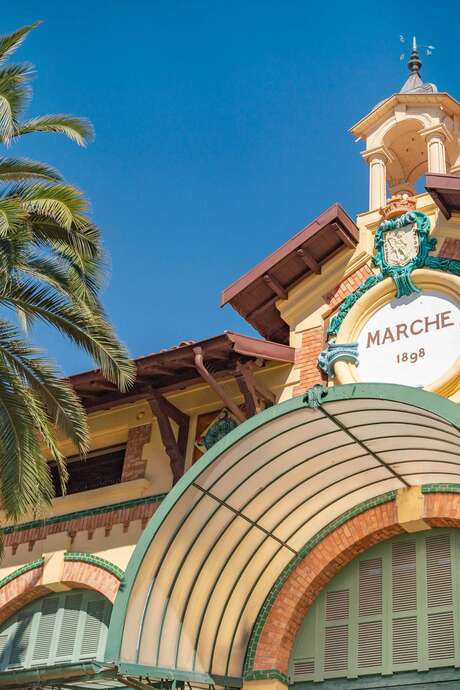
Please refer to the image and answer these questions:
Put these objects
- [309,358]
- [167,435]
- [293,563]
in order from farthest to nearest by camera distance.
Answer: [167,435] < [309,358] < [293,563]

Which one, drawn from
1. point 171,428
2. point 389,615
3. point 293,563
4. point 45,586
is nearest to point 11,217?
point 171,428

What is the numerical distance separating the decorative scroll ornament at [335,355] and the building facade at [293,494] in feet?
0.07

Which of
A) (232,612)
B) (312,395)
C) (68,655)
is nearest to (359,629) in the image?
(232,612)

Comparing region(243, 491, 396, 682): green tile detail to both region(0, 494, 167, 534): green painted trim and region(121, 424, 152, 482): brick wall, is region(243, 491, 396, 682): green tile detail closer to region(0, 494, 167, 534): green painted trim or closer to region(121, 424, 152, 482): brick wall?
region(0, 494, 167, 534): green painted trim

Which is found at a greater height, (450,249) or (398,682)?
(450,249)

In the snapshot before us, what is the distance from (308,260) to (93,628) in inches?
254

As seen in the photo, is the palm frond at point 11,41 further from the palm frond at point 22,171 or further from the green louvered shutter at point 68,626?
the green louvered shutter at point 68,626

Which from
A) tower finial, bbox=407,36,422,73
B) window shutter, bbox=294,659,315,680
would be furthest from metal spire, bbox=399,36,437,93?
window shutter, bbox=294,659,315,680

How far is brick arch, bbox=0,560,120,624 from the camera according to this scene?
14.9 m

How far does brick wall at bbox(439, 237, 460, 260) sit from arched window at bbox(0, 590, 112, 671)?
714cm

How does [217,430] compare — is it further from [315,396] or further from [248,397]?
[315,396]

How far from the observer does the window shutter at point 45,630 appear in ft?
50.6

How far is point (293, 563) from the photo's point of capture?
544 inches

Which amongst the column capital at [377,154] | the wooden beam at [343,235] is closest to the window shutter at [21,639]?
the wooden beam at [343,235]
